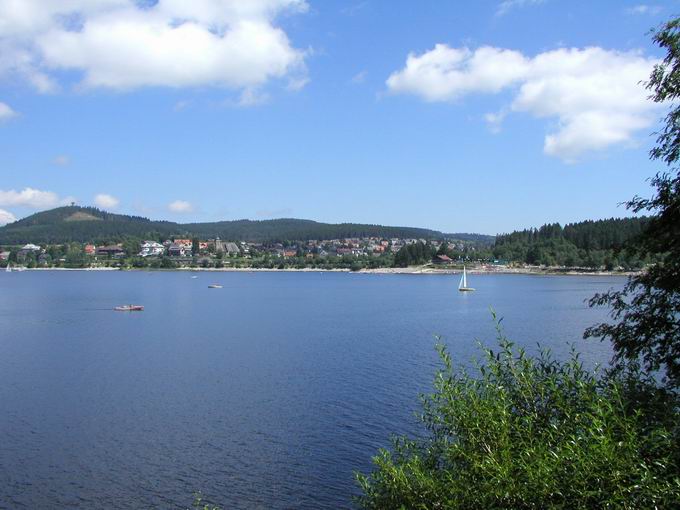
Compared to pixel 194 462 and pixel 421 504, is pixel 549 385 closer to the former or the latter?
pixel 421 504

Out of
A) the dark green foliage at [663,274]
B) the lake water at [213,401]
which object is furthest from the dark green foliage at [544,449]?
the lake water at [213,401]

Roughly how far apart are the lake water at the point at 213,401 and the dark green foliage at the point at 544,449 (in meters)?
7.59

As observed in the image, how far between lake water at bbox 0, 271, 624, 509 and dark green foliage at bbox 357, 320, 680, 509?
759 cm

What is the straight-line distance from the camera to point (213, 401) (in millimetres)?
28812

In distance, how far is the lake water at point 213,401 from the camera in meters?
19.2

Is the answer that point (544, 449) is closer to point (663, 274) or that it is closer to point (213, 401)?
point (663, 274)

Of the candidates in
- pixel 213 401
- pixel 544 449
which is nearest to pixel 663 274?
pixel 544 449

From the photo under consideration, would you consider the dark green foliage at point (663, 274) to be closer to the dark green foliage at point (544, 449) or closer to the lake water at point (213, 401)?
the dark green foliage at point (544, 449)

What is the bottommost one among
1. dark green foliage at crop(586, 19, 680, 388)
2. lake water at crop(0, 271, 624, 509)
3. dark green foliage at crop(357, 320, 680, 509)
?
lake water at crop(0, 271, 624, 509)

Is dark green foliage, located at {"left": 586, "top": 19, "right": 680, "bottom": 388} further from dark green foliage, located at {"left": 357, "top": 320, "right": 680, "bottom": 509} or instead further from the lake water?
the lake water

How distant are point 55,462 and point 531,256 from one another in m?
190

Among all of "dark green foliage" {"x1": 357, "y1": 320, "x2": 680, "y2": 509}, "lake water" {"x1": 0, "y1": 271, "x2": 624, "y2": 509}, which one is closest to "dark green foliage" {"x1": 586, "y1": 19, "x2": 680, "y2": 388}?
"dark green foliage" {"x1": 357, "y1": 320, "x2": 680, "y2": 509}

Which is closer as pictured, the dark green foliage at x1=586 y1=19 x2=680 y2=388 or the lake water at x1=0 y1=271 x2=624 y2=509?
the dark green foliage at x1=586 y1=19 x2=680 y2=388

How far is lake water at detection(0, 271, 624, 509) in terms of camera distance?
19.2 metres
